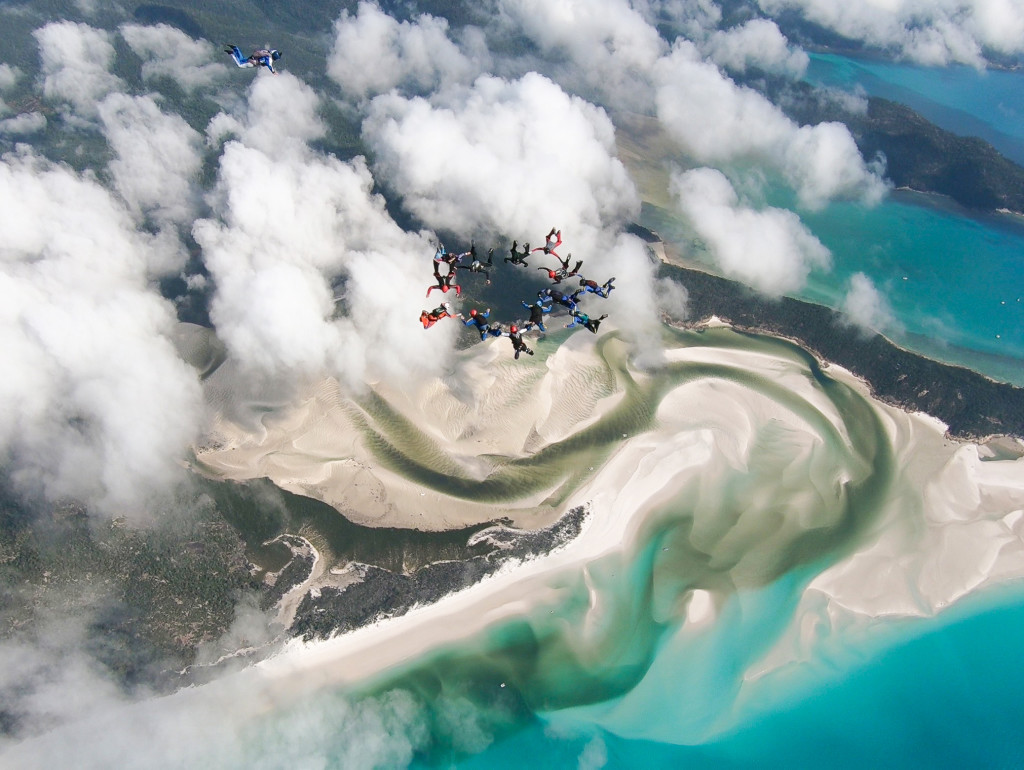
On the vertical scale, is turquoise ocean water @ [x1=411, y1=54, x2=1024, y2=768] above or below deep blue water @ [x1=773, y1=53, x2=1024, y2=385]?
below

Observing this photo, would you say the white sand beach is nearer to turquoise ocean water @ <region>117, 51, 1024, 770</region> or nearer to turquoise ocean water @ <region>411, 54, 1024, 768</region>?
turquoise ocean water @ <region>117, 51, 1024, 770</region>

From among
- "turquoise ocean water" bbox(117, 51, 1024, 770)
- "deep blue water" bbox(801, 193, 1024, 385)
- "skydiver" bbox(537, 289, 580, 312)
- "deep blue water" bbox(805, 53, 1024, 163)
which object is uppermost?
"deep blue water" bbox(805, 53, 1024, 163)

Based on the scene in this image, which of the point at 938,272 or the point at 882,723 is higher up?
the point at 938,272

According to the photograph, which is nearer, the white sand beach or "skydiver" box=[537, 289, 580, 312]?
"skydiver" box=[537, 289, 580, 312]

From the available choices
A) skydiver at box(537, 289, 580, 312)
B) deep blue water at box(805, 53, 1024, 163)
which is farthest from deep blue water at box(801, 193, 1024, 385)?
skydiver at box(537, 289, 580, 312)

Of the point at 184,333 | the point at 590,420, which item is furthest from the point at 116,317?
the point at 590,420

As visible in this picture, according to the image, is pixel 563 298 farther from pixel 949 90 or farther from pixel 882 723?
pixel 949 90

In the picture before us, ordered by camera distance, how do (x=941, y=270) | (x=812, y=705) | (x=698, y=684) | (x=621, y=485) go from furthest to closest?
(x=941, y=270), (x=621, y=485), (x=698, y=684), (x=812, y=705)

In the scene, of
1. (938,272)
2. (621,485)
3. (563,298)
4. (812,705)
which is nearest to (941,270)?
(938,272)

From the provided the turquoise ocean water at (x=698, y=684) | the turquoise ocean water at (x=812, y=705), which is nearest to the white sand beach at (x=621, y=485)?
the turquoise ocean water at (x=698, y=684)

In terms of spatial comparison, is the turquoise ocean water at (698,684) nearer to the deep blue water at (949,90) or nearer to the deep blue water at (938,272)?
the deep blue water at (938,272)

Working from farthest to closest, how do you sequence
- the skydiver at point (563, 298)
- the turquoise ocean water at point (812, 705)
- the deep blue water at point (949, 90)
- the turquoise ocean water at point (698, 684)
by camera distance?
the deep blue water at point (949, 90)
the turquoise ocean water at point (812, 705)
the turquoise ocean water at point (698, 684)
the skydiver at point (563, 298)

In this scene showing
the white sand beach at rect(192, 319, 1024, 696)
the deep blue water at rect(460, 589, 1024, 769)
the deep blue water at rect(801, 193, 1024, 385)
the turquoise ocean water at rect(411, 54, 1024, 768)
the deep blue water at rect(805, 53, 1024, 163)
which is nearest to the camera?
the deep blue water at rect(460, 589, 1024, 769)
